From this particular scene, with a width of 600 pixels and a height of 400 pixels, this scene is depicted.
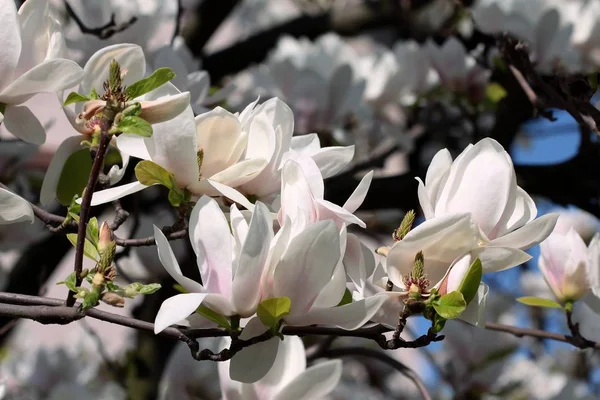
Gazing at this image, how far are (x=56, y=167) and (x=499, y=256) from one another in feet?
1.26

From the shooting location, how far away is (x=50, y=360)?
1721mm

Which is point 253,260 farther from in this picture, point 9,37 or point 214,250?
point 9,37

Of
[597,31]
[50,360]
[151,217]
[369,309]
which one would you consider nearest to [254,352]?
[369,309]

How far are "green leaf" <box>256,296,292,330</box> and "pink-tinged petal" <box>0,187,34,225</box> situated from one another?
193mm

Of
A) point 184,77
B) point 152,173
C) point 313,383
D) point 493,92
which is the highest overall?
point 152,173

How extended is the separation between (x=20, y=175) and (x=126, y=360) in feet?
1.67

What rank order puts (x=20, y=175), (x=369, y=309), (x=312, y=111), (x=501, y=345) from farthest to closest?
(x=501, y=345) → (x=312, y=111) → (x=20, y=175) → (x=369, y=309)

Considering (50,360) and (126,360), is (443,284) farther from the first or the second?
(50,360)

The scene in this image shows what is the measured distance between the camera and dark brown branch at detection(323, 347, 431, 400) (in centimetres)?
79

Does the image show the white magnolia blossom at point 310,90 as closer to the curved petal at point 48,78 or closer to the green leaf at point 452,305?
the curved petal at point 48,78

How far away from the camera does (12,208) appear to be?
23.2 inches

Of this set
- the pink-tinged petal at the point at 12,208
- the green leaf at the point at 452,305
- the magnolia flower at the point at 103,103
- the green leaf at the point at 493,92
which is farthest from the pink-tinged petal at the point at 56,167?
the green leaf at the point at 493,92

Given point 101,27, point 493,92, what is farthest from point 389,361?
point 493,92

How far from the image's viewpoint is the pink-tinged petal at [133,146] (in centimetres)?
64
